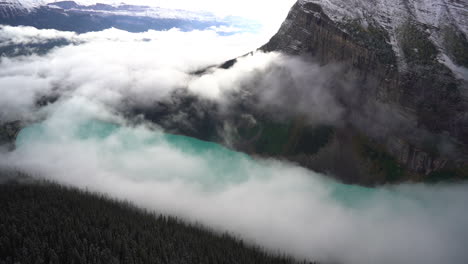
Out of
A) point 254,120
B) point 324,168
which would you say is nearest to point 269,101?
point 254,120

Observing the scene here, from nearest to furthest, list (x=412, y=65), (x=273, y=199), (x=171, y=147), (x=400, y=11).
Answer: (x=412, y=65) < (x=273, y=199) < (x=400, y=11) < (x=171, y=147)

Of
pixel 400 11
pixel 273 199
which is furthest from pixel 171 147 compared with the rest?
pixel 400 11

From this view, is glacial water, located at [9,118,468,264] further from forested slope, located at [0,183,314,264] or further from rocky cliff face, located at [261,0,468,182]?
rocky cliff face, located at [261,0,468,182]

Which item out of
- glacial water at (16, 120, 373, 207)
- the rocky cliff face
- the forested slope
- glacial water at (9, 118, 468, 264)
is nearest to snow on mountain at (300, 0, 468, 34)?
the rocky cliff face

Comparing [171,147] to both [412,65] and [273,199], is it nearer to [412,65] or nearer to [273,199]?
[273,199]

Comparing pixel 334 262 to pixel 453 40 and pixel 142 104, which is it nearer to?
pixel 453 40

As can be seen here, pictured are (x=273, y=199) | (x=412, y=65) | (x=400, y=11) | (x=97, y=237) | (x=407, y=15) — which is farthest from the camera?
(x=400, y=11)

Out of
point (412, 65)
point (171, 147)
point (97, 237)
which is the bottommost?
point (171, 147)

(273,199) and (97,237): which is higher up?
(97,237)

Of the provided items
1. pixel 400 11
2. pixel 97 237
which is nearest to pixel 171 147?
pixel 97 237

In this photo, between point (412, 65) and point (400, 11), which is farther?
point (400, 11)
